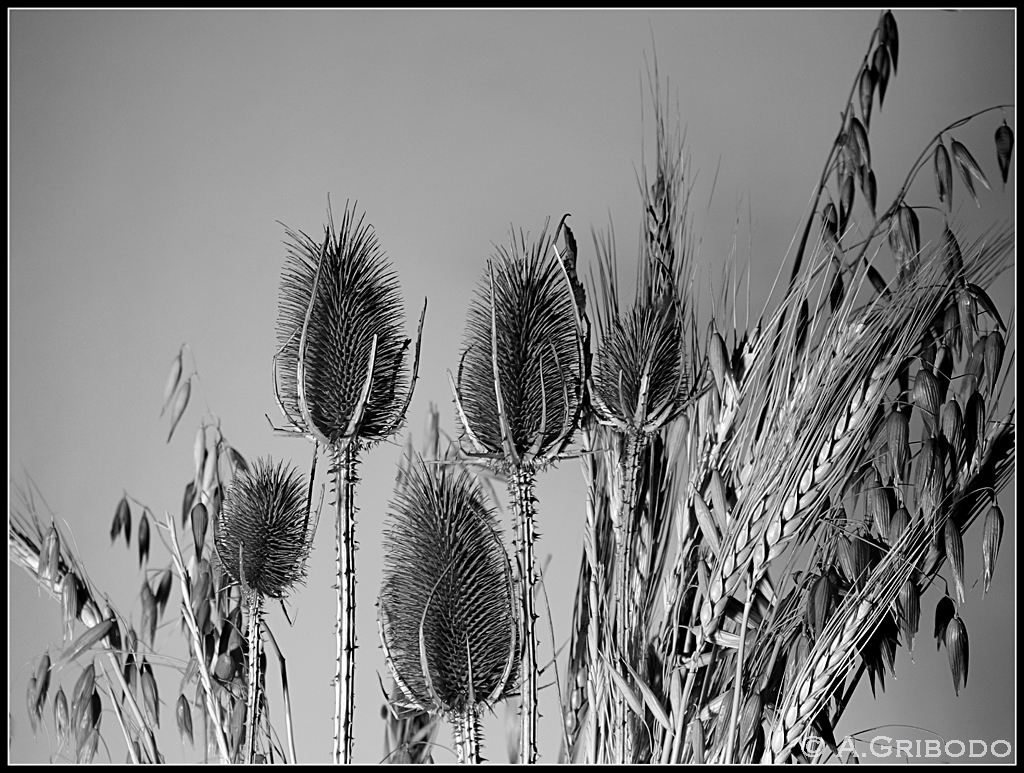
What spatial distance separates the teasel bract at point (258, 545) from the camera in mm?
745

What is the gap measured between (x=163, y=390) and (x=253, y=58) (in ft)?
1.43

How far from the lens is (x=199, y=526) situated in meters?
0.88

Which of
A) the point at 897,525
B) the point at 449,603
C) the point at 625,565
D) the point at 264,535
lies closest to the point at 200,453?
the point at 264,535

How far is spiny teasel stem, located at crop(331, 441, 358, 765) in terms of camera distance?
0.70m

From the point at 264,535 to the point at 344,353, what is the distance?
0.19 metres

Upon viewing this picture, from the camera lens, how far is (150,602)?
3.05ft

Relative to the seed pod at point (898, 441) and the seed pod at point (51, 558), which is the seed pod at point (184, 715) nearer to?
the seed pod at point (51, 558)

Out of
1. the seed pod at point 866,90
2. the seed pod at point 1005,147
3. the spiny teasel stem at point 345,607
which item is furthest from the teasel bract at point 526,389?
the seed pod at point 1005,147

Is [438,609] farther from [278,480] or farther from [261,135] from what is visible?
[261,135]

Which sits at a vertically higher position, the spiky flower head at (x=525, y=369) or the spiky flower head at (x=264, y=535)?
the spiky flower head at (x=525, y=369)

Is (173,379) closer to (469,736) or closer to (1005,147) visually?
(469,736)

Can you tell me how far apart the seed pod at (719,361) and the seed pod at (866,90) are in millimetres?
296

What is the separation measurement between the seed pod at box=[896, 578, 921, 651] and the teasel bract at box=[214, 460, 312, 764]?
0.56 metres

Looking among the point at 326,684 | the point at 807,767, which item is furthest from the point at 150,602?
the point at 807,767
